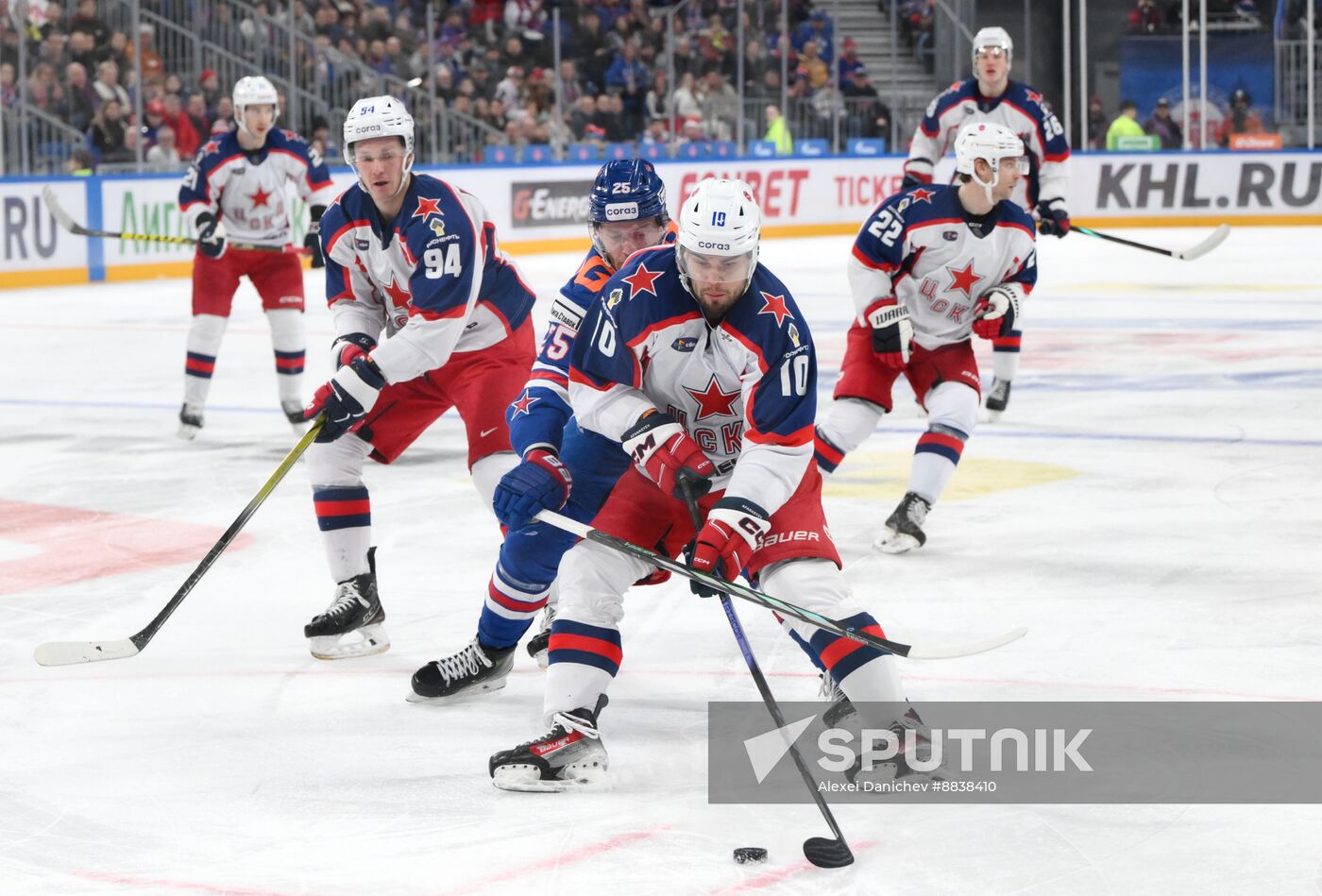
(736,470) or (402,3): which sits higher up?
(402,3)

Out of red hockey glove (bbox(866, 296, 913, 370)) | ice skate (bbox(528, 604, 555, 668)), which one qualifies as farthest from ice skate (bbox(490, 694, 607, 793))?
red hockey glove (bbox(866, 296, 913, 370))

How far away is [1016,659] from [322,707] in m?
1.54

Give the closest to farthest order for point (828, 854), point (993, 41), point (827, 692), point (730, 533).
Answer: point (828, 854)
point (730, 533)
point (827, 692)
point (993, 41)

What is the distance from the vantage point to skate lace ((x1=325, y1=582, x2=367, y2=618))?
4031mm

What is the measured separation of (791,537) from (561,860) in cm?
73

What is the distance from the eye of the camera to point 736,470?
3.05 metres

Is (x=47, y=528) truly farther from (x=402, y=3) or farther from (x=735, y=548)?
(x=402, y=3)

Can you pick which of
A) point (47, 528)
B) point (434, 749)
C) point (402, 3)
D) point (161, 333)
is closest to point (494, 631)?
point (434, 749)

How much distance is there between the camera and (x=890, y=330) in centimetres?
504

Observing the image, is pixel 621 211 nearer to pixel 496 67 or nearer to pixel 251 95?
pixel 251 95

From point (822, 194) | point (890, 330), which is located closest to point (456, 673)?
point (890, 330)

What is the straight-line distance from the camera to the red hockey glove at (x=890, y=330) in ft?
16.4

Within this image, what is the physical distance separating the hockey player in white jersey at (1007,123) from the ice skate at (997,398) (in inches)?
45.1

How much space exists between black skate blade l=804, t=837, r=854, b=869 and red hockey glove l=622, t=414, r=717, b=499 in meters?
0.68
